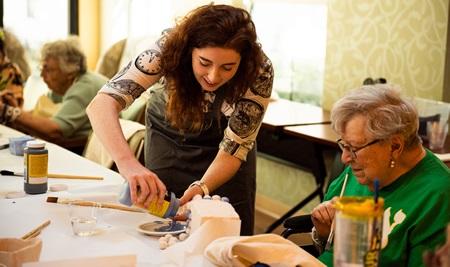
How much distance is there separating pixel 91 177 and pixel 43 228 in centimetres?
58

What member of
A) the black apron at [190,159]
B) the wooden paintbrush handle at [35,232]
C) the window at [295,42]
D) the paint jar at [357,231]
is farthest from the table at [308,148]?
the paint jar at [357,231]

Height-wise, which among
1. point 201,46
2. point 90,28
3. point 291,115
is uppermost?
point 201,46

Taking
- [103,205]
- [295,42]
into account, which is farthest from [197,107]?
[295,42]

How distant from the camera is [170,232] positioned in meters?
2.07

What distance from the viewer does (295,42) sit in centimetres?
477

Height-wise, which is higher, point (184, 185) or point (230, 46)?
point (230, 46)

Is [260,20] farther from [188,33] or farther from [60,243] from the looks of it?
[60,243]

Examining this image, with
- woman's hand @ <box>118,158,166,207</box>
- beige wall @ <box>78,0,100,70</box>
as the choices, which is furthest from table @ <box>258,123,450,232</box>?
beige wall @ <box>78,0,100,70</box>

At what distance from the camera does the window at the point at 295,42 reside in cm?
463

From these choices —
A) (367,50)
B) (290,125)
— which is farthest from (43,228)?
(367,50)

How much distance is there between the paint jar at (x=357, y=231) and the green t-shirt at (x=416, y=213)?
582 millimetres

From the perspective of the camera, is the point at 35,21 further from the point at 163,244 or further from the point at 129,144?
the point at 163,244

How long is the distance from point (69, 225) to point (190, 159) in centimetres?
69

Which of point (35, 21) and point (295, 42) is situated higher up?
point (295, 42)
